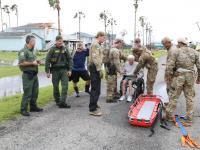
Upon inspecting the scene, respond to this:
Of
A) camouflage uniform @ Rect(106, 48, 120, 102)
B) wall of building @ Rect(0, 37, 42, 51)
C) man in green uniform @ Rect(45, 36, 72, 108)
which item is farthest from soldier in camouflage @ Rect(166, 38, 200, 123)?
wall of building @ Rect(0, 37, 42, 51)

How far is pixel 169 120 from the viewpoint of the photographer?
9141 mm

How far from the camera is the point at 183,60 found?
29.3 ft

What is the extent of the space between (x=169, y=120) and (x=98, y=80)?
7.01 ft

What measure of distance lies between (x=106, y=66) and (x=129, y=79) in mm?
854

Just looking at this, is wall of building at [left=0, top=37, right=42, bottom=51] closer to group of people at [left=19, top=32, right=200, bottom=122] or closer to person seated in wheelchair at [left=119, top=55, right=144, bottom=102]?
group of people at [left=19, top=32, right=200, bottom=122]

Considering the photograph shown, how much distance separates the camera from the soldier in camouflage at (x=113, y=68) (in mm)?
11461

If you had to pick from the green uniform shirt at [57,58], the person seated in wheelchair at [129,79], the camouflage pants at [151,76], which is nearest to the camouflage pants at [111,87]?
the person seated in wheelchair at [129,79]

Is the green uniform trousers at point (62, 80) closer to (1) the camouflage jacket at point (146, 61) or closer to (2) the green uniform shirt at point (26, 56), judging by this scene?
(2) the green uniform shirt at point (26, 56)

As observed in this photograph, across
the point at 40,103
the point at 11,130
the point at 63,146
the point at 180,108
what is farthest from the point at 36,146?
the point at 180,108

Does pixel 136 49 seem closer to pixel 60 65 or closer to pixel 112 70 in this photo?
pixel 112 70

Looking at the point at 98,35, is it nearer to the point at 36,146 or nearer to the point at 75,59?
the point at 75,59

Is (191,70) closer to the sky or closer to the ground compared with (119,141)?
closer to the sky

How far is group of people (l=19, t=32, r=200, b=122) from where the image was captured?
9023 millimetres

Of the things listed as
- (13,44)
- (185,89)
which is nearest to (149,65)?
(185,89)
